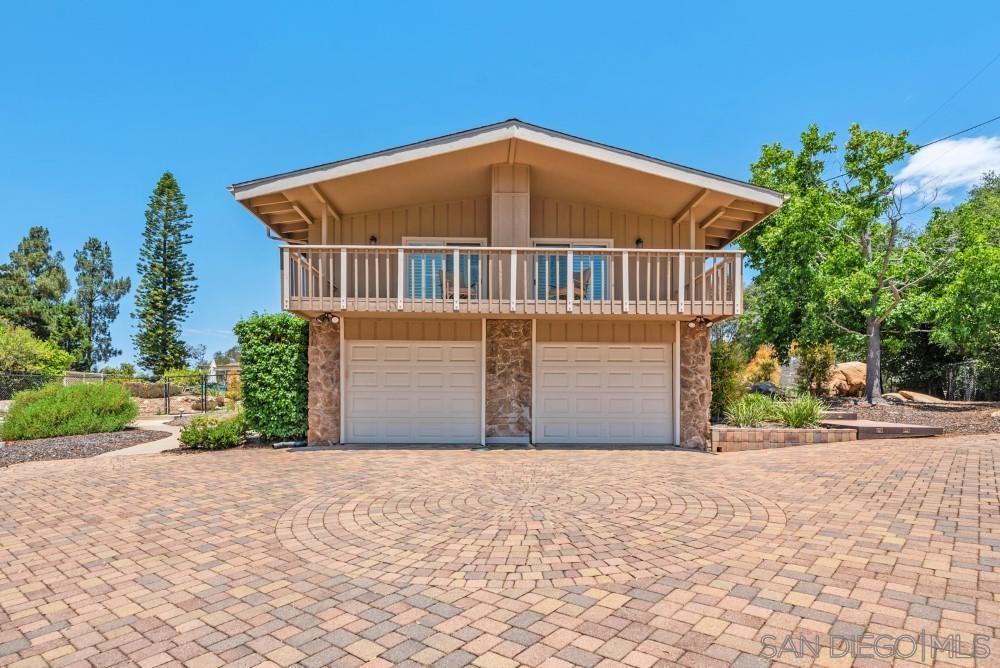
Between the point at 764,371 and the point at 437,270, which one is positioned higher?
the point at 437,270

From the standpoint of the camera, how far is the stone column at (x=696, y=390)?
9828mm

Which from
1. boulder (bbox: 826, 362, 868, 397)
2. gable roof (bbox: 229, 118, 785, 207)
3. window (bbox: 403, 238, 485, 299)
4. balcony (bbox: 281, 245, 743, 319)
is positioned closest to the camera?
gable roof (bbox: 229, 118, 785, 207)

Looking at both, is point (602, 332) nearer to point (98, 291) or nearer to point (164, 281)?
point (164, 281)

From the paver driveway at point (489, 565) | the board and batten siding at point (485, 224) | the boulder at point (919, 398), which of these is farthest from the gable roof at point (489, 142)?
the boulder at point (919, 398)

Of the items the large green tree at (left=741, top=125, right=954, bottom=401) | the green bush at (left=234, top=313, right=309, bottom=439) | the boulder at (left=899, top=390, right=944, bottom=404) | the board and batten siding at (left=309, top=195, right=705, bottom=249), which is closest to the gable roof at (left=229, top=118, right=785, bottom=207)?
the board and batten siding at (left=309, top=195, right=705, bottom=249)

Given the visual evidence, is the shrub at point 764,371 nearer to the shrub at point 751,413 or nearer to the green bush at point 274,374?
the shrub at point 751,413

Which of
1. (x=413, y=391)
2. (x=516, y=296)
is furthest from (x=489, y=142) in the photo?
(x=413, y=391)

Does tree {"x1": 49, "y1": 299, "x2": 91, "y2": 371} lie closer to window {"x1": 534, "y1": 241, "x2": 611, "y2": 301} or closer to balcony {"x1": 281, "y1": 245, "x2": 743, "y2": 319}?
balcony {"x1": 281, "y1": 245, "x2": 743, "y2": 319}

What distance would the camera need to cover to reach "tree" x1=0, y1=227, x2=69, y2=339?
34.6 meters

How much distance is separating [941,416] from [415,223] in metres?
14.1

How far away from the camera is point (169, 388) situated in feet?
68.2

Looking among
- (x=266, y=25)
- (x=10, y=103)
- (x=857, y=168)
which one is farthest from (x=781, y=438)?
(x=10, y=103)

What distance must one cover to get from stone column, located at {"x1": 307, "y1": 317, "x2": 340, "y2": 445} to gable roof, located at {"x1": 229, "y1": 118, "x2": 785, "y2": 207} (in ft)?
8.45

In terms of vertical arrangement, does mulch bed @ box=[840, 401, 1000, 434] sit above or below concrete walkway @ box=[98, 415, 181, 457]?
above
